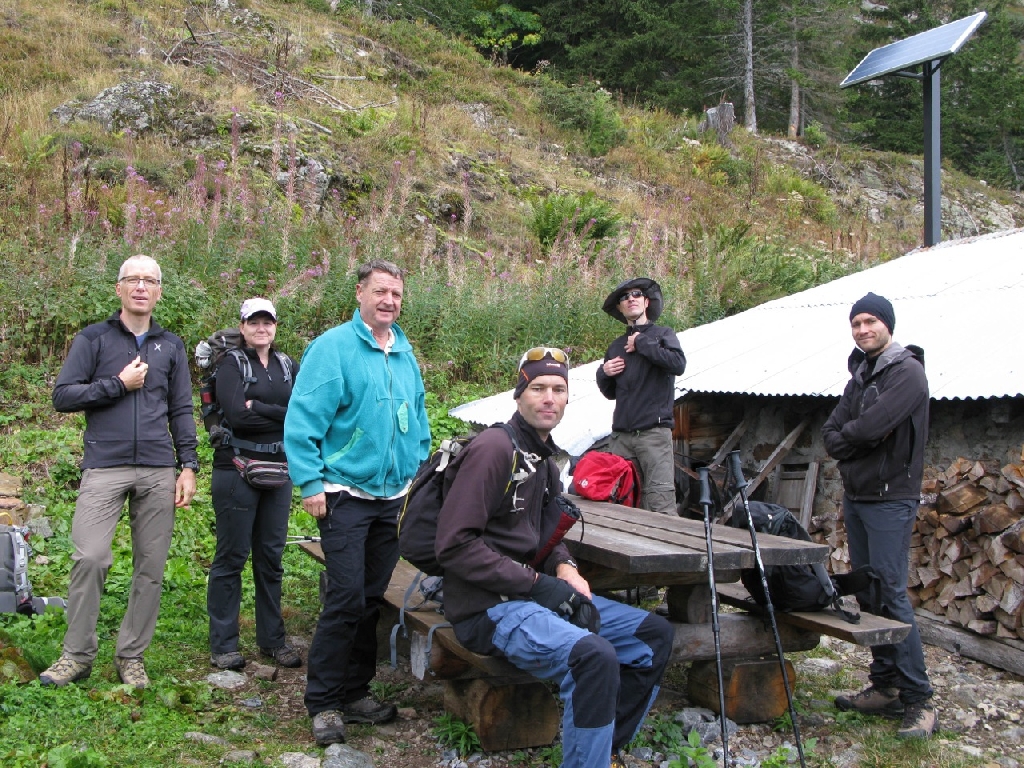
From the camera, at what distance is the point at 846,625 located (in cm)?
401

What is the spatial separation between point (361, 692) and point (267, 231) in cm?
659

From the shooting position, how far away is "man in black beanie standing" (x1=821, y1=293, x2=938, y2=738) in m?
4.22

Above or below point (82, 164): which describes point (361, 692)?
below

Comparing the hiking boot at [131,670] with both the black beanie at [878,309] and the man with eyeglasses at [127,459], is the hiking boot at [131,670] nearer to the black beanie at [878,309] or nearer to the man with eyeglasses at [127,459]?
the man with eyeglasses at [127,459]

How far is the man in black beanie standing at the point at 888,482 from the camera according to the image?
13.8 ft

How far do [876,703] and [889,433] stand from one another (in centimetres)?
136

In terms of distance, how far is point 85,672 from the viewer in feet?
13.7

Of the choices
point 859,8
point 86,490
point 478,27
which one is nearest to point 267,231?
point 86,490

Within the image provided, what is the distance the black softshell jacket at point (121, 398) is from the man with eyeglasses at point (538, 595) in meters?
1.80

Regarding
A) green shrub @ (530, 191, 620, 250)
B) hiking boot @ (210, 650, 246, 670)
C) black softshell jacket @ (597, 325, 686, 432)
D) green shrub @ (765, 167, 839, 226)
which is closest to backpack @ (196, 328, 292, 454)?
hiking boot @ (210, 650, 246, 670)

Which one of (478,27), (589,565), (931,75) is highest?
(478,27)

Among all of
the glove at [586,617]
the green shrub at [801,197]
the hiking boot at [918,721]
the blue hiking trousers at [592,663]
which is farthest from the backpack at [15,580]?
the green shrub at [801,197]

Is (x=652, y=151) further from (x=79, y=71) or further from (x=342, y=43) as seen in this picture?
(x=79, y=71)

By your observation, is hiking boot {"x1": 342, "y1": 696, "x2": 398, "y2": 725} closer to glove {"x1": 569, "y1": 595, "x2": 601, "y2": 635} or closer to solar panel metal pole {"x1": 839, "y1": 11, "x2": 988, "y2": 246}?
glove {"x1": 569, "y1": 595, "x2": 601, "y2": 635}
